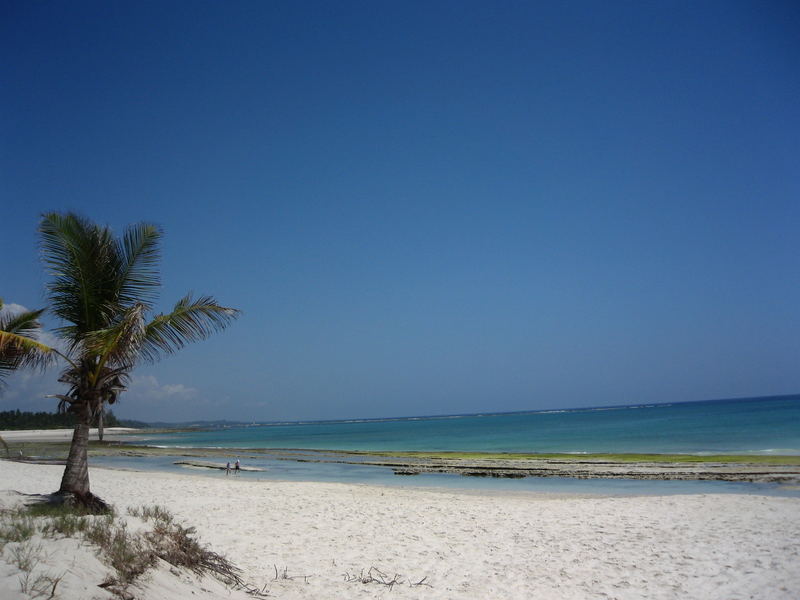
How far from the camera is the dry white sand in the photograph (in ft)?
24.7

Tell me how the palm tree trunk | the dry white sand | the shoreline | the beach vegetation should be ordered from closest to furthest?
the beach vegetation → the dry white sand → the palm tree trunk → the shoreline

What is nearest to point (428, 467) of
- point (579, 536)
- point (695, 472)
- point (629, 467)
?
point (629, 467)

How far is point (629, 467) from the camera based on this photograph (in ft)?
92.0

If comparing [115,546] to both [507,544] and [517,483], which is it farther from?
[517,483]

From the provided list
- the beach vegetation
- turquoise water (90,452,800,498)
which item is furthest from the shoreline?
the beach vegetation

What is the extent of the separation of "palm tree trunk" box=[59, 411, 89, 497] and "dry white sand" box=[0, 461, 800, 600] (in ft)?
7.91

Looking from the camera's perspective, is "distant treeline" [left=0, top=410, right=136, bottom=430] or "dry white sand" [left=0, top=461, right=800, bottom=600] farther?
"distant treeline" [left=0, top=410, right=136, bottom=430]

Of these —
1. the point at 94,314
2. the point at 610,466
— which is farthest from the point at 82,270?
the point at 610,466

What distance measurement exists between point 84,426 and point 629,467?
87.2 ft

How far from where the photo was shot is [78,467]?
381 inches

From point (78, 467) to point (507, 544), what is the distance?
8.13 meters

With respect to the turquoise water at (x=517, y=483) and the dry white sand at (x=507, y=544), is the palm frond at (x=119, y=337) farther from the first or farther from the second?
the turquoise water at (x=517, y=483)

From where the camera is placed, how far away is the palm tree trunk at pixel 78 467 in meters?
9.55

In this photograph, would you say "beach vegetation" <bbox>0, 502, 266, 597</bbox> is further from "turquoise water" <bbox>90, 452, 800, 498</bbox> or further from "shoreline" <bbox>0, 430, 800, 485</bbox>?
"shoreline" <bbox>0, 430, 800, 485</bbox>
